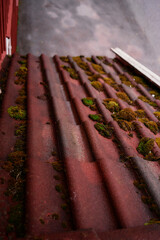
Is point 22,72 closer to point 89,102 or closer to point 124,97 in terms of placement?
point 89,102

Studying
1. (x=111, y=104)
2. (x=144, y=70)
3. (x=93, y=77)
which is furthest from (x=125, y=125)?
(x=144, y=70)

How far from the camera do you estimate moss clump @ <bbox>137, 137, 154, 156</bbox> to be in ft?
6.17

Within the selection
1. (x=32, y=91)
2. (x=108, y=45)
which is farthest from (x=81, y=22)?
(x=32, y=91)

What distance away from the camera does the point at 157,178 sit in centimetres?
158

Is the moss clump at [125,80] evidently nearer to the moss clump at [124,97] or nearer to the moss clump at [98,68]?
the moss clump at [98,68]

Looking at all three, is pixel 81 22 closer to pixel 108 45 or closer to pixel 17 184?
pixel 108 45

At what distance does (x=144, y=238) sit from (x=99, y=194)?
41cm

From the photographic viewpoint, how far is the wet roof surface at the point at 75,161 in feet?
3.72

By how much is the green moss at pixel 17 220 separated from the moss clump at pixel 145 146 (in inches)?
51.4

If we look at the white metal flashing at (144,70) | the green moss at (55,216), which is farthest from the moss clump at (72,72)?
the green moss at (55,216)

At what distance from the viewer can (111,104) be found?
8.43 feet

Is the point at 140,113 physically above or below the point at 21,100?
above

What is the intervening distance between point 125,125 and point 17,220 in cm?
158

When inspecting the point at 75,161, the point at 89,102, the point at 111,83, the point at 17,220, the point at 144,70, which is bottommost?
the point at 17,220
